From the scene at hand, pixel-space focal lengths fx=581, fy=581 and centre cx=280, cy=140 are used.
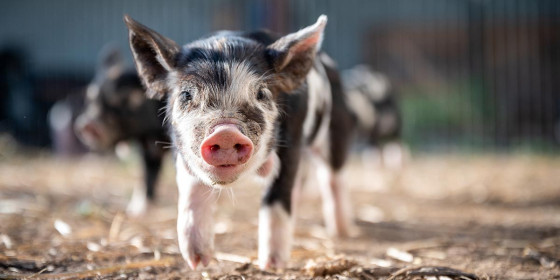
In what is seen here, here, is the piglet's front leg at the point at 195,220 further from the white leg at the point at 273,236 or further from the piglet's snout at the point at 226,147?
the piglet's snout at the point at 226,147

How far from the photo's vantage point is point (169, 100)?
9.58 ft

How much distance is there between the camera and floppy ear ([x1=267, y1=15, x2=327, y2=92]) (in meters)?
2.84

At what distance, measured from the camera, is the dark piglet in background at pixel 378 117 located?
7.42 metres

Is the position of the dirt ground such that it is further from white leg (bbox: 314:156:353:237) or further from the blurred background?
the blurred background

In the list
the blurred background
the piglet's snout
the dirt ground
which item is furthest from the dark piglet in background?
the piglet's snout

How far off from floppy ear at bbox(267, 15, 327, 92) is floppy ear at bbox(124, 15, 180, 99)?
19.8 inches

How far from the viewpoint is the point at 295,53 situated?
2936 millimetres

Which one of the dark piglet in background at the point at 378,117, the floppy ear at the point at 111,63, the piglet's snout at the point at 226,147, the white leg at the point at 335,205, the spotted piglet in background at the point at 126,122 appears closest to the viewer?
the piglet's snout at the point at 226,147

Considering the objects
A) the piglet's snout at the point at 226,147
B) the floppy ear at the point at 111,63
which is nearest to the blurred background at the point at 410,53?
the floppy ear at the point at 111,63

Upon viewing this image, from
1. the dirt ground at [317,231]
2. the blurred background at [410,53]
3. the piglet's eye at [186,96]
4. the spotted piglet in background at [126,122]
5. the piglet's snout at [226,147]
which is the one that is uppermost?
the blurred background at [410,53]

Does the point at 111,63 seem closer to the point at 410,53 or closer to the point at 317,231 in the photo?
the point at 317,231

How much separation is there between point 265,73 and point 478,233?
2.18 m

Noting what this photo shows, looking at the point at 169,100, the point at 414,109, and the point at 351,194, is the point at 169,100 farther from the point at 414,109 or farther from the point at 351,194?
the point at 414,109

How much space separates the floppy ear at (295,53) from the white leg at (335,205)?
4.43ft
